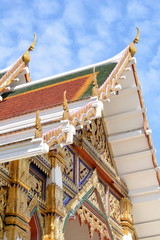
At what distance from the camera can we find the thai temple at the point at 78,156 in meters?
6.03

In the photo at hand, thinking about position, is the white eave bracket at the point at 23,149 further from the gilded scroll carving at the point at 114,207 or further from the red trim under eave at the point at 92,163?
the gilded scroll carving at the point at 114,207

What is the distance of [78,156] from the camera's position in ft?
27.9

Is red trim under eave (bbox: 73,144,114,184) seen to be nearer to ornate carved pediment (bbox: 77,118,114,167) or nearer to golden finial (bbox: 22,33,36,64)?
ornate carved pediment (bbox: 77,118,114,167)

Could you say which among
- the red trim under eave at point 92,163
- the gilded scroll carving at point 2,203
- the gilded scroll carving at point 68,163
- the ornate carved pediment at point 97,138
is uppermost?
the ornate carved pediment at point 97,138

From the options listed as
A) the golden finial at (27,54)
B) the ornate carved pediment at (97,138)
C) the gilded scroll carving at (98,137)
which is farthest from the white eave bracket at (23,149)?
the golden finial at (27,54)

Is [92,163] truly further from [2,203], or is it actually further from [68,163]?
[2,203]

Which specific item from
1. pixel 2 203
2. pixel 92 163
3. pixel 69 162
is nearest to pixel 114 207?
pixel 92 163

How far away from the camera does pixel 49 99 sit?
7.23 m

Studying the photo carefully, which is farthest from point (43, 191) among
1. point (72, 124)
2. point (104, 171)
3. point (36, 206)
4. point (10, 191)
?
point (104, 171)

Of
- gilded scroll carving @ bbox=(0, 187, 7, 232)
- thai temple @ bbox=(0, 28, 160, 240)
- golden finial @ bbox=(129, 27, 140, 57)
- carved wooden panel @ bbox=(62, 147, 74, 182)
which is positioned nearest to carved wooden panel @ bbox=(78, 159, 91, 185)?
thai temple @ bbox=(0, 28, 160, 240)

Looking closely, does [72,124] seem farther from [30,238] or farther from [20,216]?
[30,238]

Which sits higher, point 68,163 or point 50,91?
point 50,91

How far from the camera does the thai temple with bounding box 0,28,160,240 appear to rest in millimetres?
6027

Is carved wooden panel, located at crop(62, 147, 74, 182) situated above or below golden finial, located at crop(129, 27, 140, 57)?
below
